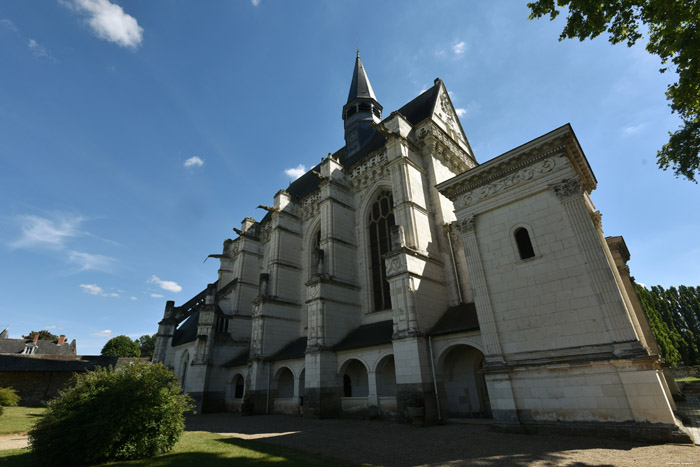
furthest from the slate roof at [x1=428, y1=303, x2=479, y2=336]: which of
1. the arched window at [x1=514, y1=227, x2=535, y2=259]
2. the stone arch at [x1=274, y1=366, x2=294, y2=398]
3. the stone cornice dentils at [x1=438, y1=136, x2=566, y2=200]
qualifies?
the stone arch at [x1=274, y1=366, x2=294, y2=398]

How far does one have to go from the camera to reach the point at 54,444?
263 inches

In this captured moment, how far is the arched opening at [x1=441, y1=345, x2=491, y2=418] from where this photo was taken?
1254 centimetres

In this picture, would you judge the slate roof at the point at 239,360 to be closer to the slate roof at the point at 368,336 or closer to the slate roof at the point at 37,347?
the slate roof at the point at 368,336

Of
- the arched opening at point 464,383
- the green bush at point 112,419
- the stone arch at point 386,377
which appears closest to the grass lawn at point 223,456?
the green bush at point 112,419

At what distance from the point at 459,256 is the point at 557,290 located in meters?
6.18

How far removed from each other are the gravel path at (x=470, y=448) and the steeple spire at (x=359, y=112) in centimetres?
2205

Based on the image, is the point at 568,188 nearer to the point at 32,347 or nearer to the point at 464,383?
the point at 464,383

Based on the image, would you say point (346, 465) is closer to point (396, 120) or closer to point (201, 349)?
point (396, 120)

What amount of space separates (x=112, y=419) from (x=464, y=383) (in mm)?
11893

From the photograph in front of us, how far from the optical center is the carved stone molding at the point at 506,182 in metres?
10.6

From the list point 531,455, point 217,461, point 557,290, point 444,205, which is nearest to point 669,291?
point 444,205

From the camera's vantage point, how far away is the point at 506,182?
11445 millimetres

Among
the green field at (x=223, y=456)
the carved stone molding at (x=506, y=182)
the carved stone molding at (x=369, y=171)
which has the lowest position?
the green field at (x=223, y=456)

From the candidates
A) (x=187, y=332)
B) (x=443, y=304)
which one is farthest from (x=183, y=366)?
(x=443, y=304)
